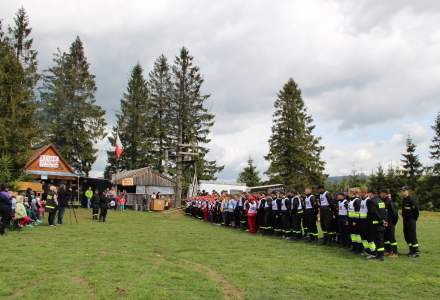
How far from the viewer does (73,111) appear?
55.5 meters

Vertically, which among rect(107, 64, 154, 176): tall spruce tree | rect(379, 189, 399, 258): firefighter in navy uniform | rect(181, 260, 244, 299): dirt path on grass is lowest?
rect(181, 260, 244, 299): dirt path on grass

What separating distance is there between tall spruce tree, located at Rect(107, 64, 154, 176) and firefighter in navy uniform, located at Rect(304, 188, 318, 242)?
46.0m

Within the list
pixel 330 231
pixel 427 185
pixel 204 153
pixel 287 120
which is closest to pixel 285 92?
pixel 287 120

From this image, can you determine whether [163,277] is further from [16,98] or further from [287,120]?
[287,120]


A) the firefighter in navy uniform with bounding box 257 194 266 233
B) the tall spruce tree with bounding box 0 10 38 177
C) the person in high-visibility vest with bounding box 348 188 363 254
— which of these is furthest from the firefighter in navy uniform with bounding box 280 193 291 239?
the tall spruce tree with bounding box 0 10 38 177

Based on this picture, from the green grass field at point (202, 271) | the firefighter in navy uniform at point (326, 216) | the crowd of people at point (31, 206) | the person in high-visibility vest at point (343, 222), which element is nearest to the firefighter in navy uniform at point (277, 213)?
the firefighter in navy uniform at point (326, 216)

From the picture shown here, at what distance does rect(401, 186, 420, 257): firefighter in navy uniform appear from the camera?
12500 millimetres

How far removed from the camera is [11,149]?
28.1 metres

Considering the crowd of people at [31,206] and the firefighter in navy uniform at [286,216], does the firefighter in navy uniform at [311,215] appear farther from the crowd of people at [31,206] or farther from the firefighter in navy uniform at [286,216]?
the crowd of people at [31,206]

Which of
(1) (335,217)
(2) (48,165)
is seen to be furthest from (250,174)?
(1) (335,217)

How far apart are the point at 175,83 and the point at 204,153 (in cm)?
1045

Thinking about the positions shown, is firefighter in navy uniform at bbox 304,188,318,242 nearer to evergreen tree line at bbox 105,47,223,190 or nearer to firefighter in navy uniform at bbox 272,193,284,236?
firefighter in navy uniform at bbox 272,193,284,236

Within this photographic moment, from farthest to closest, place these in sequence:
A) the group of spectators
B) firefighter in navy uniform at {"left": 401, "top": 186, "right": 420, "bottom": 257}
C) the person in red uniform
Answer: the person in red uniform < the group of spectators < firefighter in navy uniform at {"left": 401, "top": 186, "right": 420, "bottom": 257}

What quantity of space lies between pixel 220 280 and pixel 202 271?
39.9 inches
